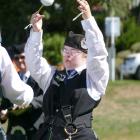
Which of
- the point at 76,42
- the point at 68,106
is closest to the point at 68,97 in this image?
the point at 68,106

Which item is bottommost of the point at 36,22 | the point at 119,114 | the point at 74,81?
the point at 119,114

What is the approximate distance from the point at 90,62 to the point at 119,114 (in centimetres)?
1042

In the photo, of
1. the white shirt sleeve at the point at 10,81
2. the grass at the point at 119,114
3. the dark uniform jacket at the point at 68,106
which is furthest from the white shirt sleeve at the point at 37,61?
the grass at the point at 119,114

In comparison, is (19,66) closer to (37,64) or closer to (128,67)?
(37,64)

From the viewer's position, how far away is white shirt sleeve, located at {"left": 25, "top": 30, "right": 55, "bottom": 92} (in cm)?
620

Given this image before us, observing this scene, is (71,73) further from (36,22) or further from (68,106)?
(36,22)

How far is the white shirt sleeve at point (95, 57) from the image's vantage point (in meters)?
5.88

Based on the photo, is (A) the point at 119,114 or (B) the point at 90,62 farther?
(A) the point at 119,114

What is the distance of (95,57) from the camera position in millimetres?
5887

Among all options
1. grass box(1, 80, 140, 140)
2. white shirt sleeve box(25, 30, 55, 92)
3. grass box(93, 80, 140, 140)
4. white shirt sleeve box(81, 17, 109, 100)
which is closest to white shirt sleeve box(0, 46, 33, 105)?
white shirt sleeve box(81, 17, 109, 100)

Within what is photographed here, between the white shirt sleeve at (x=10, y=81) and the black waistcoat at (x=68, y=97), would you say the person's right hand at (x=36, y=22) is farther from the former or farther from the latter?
the white shirt sleeve at (x=10, y=81)

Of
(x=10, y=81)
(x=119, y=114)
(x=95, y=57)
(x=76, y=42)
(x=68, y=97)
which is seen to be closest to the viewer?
(x=10, y=81)

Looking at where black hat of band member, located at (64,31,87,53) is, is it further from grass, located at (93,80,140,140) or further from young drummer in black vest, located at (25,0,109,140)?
grass, located at (93,80,140,140)

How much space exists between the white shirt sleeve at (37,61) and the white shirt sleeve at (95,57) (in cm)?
43
